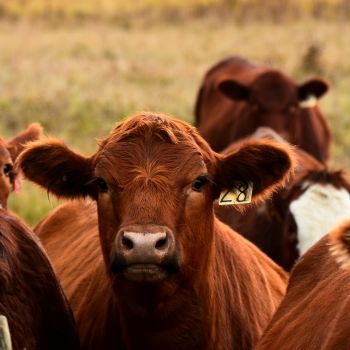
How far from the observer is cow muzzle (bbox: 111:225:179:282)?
4.66m

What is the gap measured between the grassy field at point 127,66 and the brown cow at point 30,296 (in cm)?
615

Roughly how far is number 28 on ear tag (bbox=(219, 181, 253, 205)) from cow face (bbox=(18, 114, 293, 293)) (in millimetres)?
32

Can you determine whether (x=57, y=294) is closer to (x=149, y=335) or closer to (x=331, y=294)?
(x=149, y=335)

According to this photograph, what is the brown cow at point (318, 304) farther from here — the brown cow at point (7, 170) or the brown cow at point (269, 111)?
the brown cow at point (269, 111)

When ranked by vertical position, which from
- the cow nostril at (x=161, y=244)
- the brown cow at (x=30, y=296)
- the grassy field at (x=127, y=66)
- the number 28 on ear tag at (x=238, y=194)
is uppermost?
the number 28 on ear tag at (x=238, y=194)

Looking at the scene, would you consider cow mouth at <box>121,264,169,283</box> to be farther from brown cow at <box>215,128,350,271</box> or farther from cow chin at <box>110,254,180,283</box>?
brown cow at <box>215,128,350,271</box>

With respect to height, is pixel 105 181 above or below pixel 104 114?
above

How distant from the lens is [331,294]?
184 inches

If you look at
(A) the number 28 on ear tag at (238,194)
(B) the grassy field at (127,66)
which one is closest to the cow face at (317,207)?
(A) the number 28 on ear tag at (238,194)

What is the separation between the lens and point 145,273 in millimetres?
4750

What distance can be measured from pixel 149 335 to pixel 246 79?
8.83 meters

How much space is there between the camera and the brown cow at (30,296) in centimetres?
473

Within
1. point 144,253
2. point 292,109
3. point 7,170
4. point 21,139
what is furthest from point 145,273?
point 292,109

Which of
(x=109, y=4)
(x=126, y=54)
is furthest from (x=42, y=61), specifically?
(x=109, y=4)
